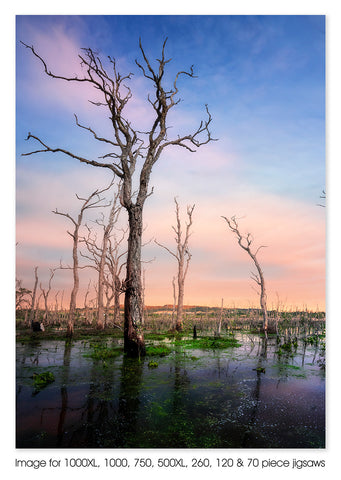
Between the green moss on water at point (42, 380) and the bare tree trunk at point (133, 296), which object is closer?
the green moss on water at point (42, 380)

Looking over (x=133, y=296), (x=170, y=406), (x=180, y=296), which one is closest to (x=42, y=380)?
(x=170, y=406)

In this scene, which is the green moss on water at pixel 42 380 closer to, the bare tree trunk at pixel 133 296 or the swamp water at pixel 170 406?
the swamp water at pixel 170 406

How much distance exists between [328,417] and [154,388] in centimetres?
330

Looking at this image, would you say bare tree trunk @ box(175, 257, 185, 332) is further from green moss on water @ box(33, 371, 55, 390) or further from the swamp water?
green moss on water @ box(33, 371, 55, 390)

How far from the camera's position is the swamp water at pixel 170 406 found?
11.7 ft

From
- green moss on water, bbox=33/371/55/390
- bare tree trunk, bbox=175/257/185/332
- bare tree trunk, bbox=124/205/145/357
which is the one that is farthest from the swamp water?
bare tree trunk, bbox=175/257/185/332

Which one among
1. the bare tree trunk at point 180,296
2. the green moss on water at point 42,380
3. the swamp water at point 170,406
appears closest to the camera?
the swamp water at point 170,406

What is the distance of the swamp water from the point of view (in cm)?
356

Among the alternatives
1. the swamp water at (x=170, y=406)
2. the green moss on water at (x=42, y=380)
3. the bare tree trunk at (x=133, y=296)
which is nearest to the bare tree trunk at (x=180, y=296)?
the bare tree trunk at (x=133, y=296)

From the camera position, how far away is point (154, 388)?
19.0 ft

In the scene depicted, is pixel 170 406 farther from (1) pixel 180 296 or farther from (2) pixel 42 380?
(1) pixel 180 296

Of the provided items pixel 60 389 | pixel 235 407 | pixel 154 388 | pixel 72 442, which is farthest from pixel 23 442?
pixel 235 407

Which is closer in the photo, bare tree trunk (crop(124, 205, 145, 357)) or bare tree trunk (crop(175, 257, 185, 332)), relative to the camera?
bare tree trunk (crop(124, 205, 145, 357))
